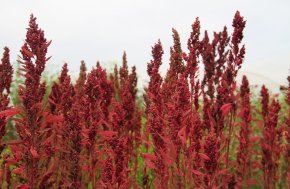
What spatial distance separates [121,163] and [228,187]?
1774 mm

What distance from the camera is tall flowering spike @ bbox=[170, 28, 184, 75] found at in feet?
14.3

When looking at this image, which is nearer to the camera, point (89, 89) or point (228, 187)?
point (89, 89)

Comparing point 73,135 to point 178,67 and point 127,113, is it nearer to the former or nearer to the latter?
point 178,67

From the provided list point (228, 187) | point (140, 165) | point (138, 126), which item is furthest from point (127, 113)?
point (140, 165)

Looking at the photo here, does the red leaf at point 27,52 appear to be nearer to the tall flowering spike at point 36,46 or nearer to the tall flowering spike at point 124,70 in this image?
the tall flowering spike at point 36,46

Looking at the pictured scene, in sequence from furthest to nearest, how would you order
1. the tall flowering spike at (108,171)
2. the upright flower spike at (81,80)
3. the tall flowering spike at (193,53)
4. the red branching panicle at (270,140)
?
the upright flower spike at (81,80), the red branching panicle at (270,140), the tall flowering spike at (193,53), the tall flowering spike at (108,171)

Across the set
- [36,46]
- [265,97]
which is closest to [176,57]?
[36,46]

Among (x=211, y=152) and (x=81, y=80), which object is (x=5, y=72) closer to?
(x=81, y=80)

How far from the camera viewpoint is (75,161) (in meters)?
3.27

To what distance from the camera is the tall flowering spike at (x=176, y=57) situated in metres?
4.35

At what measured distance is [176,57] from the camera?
4379mm

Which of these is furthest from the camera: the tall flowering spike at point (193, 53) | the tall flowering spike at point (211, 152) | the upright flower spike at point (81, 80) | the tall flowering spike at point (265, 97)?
the tall flowering spike at point (265, 97)

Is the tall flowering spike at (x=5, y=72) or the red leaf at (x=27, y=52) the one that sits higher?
the tall flowering spike at (x=5, y=72)

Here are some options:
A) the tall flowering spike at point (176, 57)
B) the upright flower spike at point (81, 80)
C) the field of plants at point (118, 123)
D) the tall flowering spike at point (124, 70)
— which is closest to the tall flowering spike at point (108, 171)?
the field of plants at point (118, 123)
